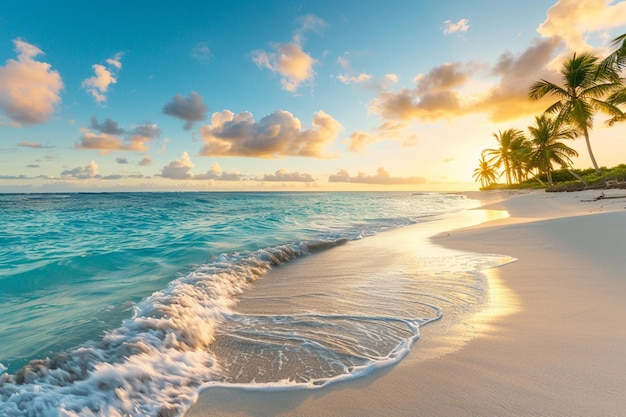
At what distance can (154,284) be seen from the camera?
19.0 feet

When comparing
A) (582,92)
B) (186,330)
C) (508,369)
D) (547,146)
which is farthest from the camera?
(547,146)

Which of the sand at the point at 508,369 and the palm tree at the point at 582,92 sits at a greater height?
the palm tree at the point at 582,92

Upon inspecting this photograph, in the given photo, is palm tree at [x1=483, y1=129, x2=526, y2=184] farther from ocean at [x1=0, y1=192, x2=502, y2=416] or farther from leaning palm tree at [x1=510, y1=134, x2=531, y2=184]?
ocean at [x1=0, y1=192, x2=502, y2=416]

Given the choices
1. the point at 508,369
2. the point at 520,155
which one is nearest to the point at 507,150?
the point at 520,155

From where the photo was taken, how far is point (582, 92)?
24766 millimetres

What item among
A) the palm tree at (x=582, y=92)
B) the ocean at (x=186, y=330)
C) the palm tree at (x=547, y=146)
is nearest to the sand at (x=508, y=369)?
the ocean at (x=186, y=330)

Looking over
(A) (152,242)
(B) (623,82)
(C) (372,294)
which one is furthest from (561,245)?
(B) (623,82)

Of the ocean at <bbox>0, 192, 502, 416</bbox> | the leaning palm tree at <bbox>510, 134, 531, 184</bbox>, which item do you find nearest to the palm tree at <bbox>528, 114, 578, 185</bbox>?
the leaning palm tree at <bbox>510, 134, 531, 184</bbox>

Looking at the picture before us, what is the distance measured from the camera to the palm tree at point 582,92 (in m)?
23.6

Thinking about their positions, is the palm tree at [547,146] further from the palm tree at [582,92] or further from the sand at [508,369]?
the sand at [508,369]

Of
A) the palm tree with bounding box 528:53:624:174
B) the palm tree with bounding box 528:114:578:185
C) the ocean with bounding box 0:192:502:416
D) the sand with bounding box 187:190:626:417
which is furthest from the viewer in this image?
the palm tree with bounding box 528:114:578:185

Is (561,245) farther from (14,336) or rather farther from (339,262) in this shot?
(14,336)

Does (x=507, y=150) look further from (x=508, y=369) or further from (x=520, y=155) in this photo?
(x=508, y=369)

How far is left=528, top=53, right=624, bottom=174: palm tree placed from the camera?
930 inches
